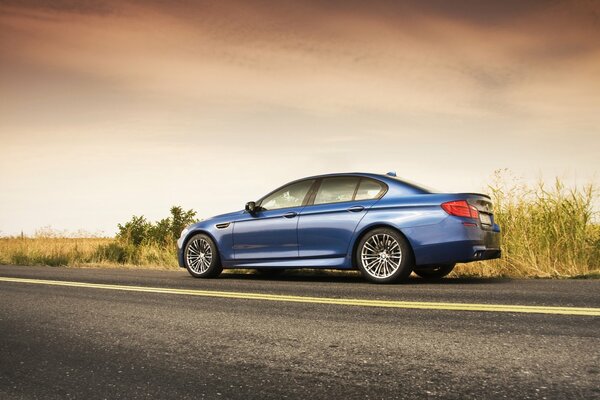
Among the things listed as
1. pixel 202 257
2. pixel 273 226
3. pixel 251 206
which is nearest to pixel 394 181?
pixel 273 226

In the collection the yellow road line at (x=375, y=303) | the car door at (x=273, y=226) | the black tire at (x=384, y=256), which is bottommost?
the yellow road line at (x=375, y=303)

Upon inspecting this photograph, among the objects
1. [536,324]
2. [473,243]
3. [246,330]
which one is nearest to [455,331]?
[536,324]

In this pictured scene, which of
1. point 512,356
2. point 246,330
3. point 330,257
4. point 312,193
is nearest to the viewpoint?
point 512,356

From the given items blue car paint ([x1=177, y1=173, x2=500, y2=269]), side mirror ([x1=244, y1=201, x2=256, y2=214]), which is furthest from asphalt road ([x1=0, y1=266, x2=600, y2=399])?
side mirror ([x1=244, y1=201, x2=256, y2=214])

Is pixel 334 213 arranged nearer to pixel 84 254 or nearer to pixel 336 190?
pixel 336 190

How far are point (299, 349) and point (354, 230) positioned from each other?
428cm

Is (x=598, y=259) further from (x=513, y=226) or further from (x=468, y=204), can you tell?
(x=468, y=204)

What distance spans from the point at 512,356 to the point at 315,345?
4.21 feet

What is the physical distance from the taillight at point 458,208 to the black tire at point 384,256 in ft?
2.32

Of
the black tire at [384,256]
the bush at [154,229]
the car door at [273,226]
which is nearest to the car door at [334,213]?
the car door at [273,226]

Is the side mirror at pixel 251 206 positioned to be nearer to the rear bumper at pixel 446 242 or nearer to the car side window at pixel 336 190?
the car side window at pixel 336 190

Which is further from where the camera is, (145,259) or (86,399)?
(145,259)

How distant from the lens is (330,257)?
328 inches

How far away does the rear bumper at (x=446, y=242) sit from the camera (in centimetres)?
757
